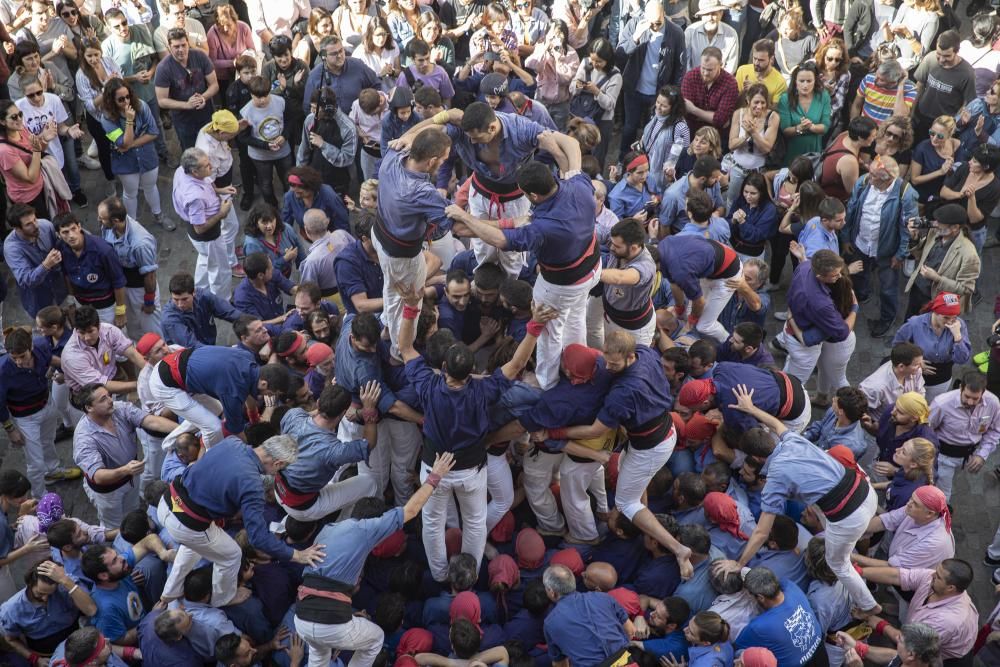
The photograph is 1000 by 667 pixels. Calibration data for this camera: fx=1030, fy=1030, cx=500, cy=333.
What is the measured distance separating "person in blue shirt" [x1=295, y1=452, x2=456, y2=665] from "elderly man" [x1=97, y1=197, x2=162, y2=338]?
3.91 m

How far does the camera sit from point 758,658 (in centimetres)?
609

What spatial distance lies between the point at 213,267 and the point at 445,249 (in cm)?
263

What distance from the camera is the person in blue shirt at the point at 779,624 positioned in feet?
21.0

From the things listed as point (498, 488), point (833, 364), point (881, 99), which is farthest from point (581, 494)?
point (881, 99)

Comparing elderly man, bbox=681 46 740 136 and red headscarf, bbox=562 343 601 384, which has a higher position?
elderly man, bbox=681 46 740 136

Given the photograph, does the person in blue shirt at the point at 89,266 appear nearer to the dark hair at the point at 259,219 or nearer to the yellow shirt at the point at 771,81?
the dark hair at the point at 259,219

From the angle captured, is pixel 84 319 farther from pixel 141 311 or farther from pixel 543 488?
pixel 543 488

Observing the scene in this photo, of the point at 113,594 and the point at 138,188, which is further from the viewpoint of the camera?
the point at 138,188

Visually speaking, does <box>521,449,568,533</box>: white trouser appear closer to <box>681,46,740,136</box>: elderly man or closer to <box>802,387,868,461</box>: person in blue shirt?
<box>802,387,868,461</box>: person in blue shirt

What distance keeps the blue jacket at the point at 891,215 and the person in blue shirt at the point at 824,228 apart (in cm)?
58

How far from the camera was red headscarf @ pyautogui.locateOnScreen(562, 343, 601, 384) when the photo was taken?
6.80m

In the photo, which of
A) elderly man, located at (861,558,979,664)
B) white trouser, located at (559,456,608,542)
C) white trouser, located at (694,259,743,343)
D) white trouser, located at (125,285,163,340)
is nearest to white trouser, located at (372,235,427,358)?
white trouser, located at (559,456,608,542)

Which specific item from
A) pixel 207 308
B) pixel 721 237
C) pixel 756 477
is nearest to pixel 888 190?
pixel 721 237

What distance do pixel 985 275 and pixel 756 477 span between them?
466 centimetres
